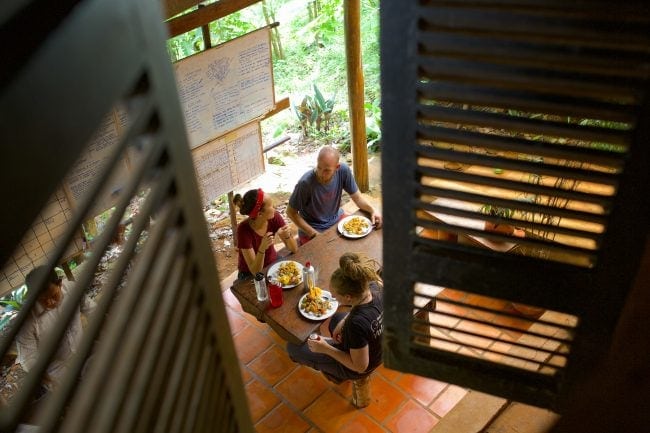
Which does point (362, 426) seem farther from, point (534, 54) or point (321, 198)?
point (534, 54)

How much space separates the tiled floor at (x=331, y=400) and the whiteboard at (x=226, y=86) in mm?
1840

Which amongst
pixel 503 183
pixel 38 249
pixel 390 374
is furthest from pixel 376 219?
pixel 503 183

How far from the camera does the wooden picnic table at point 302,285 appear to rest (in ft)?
14.5

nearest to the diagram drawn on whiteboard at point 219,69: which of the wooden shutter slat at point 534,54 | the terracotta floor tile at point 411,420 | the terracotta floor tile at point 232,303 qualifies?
the terracotta floor tile at point 232,303

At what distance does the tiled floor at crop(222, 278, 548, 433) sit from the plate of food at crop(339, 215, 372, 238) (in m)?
1.16

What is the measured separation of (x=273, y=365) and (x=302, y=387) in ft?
1.19

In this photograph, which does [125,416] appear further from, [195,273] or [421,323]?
[421,323]

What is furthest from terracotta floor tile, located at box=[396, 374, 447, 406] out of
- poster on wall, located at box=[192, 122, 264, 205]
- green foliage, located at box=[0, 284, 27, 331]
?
green foliage, located at box=[0, 284, 27, 331]

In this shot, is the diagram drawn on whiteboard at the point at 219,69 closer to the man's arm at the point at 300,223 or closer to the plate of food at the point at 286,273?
the man's arm at the point at 300,223

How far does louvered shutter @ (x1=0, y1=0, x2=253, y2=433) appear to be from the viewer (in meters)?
0.60

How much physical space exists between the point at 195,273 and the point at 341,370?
3330 mm

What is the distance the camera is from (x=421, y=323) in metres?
1.85

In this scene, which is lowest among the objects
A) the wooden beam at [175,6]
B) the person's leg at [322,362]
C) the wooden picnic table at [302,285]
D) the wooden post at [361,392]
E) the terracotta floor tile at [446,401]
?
the terracotta floor tile at [446,401]

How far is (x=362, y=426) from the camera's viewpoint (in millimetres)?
4582
